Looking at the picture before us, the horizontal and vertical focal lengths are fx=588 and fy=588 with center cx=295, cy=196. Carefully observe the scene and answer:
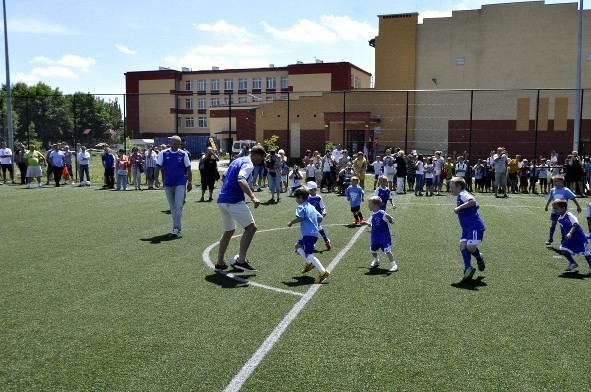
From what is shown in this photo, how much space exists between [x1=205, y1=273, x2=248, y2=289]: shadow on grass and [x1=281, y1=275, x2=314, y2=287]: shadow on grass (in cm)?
63

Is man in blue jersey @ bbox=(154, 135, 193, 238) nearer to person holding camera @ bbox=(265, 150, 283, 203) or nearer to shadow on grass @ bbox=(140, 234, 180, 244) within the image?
shadow on grass @ bbox=(140, 234, 180, 244)

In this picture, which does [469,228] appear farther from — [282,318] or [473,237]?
[282,318]

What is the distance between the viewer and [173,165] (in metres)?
12.3

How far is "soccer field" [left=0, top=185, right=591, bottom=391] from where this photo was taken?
498cm

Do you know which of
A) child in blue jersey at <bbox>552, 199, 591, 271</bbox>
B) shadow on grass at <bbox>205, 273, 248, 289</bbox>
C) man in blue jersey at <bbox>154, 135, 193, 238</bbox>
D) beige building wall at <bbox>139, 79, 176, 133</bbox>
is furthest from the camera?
beige building wall at <bbox>139, 79, 176, 133</bbox>

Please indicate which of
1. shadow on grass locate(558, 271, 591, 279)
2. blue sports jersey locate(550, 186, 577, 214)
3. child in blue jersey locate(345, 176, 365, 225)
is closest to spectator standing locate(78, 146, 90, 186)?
child in blue jersey locate(345, 176, 365, 225)

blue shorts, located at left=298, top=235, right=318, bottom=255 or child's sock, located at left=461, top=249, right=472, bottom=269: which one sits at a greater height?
blue shorts, located at left=298, top=235, right=318, bottom=255

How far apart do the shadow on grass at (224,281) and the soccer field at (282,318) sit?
0.03 m

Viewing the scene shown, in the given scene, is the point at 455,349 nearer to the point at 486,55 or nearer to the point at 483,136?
the point at 483,136

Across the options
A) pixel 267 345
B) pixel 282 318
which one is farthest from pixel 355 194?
pixel 267 345

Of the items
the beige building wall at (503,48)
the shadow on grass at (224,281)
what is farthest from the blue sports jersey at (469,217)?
the beige building wall at (503,48)

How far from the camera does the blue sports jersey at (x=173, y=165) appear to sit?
12266mm

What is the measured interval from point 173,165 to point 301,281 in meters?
4.98

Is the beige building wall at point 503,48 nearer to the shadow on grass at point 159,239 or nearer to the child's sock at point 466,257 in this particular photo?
the shadow on grass at point 159,239
